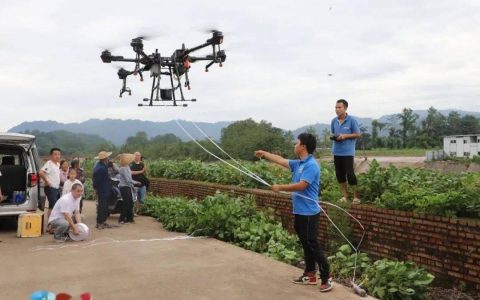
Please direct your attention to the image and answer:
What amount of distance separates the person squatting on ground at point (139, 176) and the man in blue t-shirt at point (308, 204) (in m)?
7.72

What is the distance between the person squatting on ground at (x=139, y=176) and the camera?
12.6 metres

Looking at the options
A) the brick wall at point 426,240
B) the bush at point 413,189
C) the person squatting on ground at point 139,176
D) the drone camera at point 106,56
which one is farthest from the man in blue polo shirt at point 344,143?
the drone camera at point 106,56

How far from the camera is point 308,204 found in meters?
5.52

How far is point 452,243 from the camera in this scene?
552 centimetres

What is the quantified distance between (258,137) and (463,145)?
136 feet

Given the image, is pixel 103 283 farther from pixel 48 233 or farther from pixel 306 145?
pixel 48 233

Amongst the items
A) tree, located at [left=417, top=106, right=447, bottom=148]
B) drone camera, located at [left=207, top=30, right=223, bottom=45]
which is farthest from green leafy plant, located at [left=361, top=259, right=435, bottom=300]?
tree, located at [left=417, top=106, right=447, bottom=148]

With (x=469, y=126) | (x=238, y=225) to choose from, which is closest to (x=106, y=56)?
(x=238, y=225)

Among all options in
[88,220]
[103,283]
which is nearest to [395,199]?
[103,283]

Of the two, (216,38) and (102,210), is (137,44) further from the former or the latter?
(102,210)

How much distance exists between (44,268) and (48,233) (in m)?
3.23

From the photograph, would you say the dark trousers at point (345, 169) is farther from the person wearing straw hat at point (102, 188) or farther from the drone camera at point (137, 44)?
the drone camera at point (137, 44)

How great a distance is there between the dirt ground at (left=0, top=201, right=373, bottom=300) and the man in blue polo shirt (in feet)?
5.87

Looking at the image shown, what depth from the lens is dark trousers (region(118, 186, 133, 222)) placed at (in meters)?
11.0
